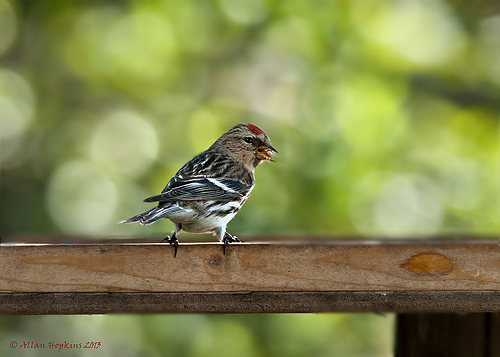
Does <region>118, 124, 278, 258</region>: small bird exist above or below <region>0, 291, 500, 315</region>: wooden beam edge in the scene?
above

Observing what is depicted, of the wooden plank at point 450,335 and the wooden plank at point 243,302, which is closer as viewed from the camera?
the wooden plank at point 243,302

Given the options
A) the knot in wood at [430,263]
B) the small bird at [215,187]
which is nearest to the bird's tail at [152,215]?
the small bird at [215,187]

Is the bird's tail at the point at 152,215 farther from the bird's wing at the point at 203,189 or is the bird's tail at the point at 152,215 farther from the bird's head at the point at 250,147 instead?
the bird's head at the point at 250,147

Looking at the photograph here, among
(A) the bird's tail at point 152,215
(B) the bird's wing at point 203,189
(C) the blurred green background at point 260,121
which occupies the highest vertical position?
(C) the blurred green background at point 260,121

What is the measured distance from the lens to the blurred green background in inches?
215

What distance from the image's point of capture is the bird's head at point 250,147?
4.30m

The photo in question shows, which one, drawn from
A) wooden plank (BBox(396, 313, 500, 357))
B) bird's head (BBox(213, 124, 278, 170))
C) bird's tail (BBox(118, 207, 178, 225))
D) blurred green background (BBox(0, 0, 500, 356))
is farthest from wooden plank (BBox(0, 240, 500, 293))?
blurred green background (BBox(0, 0, 500, 356))

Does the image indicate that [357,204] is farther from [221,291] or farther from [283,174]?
[221,291]

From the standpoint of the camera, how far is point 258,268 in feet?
8.16

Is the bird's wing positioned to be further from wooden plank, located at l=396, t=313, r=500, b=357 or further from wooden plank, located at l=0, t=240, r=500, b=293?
wooden plank, located at l=396, t=313, r=500, b=357

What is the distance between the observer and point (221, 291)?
2480 millimetres

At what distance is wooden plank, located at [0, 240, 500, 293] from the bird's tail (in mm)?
325

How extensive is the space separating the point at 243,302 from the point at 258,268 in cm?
14

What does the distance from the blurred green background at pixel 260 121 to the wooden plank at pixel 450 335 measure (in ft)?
4.64
